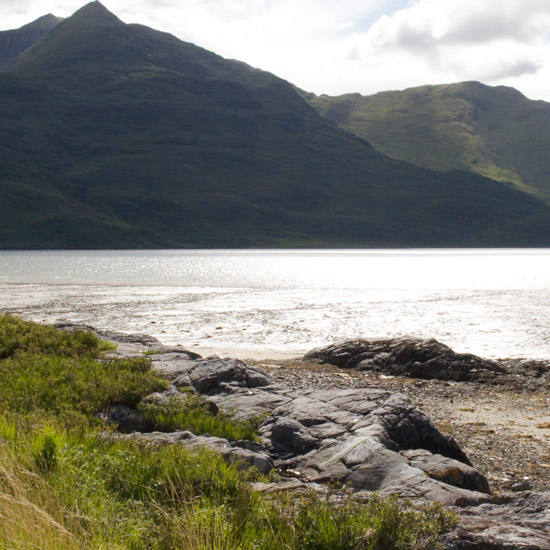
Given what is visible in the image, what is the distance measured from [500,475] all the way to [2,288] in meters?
68.5

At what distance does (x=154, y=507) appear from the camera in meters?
6.38

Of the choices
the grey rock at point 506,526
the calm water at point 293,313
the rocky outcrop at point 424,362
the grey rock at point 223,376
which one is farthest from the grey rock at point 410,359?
the grey rock at point 506,526

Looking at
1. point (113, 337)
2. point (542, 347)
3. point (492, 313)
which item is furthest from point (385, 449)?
point (492, 313)

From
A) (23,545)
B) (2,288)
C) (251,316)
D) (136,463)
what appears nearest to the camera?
(23,545)

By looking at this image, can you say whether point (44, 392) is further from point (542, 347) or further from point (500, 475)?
point (542, 347)

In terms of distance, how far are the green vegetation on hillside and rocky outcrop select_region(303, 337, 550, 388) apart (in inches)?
685

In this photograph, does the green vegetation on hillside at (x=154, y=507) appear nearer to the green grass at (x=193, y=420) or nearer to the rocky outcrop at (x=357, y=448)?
the rocky outcrop at (x=357, y=448)

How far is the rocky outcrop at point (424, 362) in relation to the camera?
2433 centimetres

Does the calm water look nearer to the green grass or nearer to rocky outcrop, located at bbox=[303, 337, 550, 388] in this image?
rocky outcrop, located at bbox=[303, 337, 550, 388]

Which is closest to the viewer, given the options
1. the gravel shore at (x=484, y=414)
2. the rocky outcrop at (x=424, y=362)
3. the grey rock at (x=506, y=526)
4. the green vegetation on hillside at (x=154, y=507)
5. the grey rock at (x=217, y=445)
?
the green vegetation on hillside at (x=154, y=507)

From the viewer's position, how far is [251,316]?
159ft

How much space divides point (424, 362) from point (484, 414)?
24.3ft

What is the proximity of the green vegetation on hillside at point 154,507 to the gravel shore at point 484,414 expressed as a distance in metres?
5.96

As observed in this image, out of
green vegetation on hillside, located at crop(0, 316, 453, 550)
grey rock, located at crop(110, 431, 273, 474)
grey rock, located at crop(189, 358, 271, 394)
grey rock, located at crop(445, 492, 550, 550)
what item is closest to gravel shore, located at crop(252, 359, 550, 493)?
grey rock, located at crop(445, 492, 550, 550)
